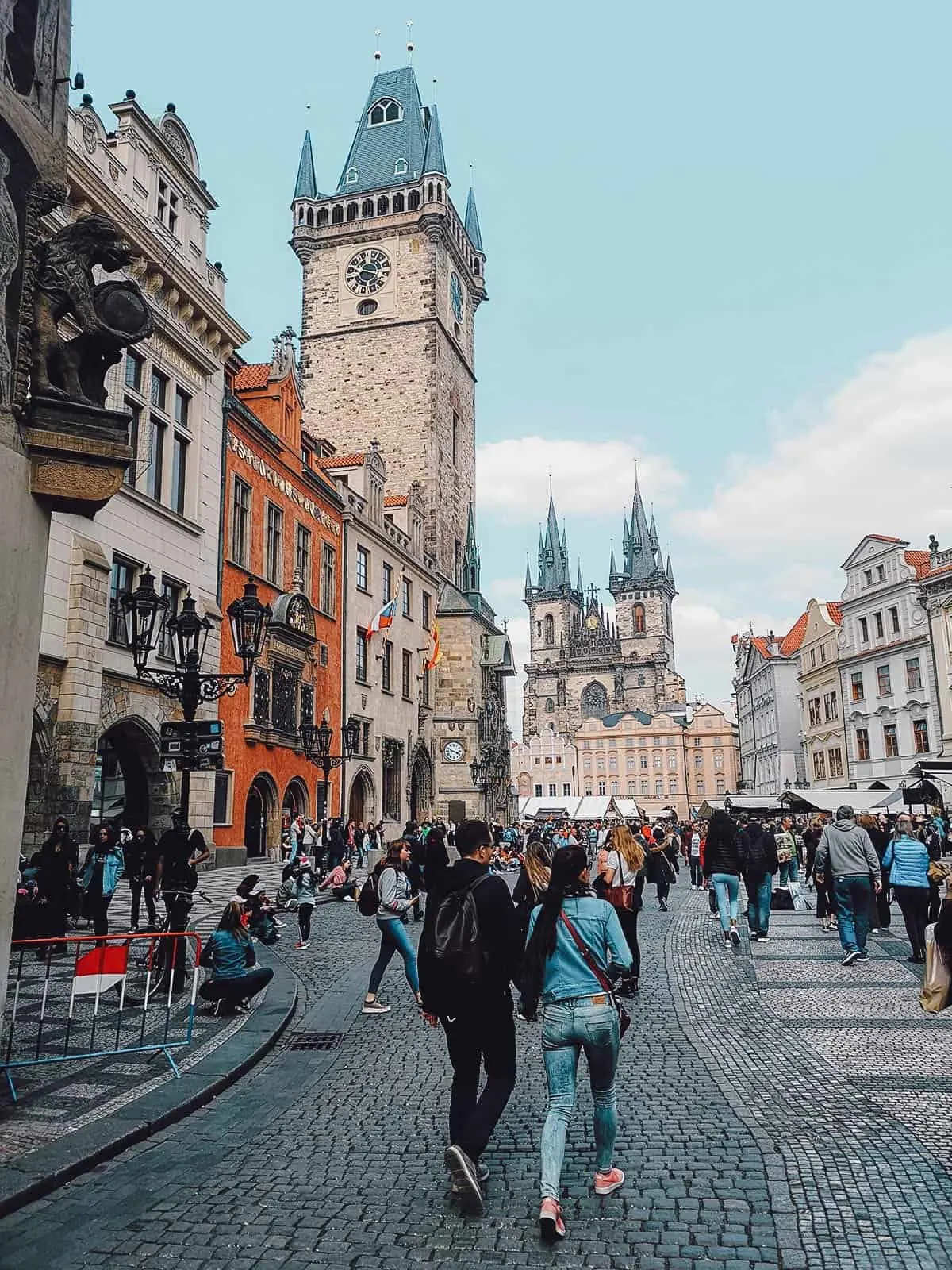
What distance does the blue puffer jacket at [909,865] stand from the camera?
37.9ft

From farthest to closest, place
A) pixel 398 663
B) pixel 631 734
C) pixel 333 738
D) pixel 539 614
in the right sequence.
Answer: pixel 539 614 → pixel 631 734 → pixel 398 663 → pixel 333 738

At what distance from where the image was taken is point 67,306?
558 cm

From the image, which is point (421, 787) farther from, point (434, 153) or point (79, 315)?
point (79, 315)

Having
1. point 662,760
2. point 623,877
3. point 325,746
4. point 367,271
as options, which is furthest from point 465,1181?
point 662,760

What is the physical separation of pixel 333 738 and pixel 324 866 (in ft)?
26.2

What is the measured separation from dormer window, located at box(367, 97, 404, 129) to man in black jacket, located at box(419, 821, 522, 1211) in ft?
202

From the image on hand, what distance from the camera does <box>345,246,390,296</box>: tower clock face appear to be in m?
50.6

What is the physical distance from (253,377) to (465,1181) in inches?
1087

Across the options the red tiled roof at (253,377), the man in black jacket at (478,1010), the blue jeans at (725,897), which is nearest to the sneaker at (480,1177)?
the man in black jacket at (478,1010)

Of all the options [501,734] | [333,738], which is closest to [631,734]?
[501,734]

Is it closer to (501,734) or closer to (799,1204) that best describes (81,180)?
(799,1204)

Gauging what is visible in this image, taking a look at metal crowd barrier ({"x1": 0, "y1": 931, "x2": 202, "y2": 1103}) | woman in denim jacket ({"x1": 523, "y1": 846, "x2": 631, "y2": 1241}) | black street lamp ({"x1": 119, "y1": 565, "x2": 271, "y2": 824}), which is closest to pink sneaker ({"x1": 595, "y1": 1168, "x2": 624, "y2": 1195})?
woman in denim jacket ({"x1": 523, "y1": 846, "x2": 631, "y2": 1241})

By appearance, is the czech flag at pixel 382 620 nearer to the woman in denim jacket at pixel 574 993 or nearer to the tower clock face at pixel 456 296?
the tower clock face at pixel 456 296

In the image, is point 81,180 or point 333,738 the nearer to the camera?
point 81,180
